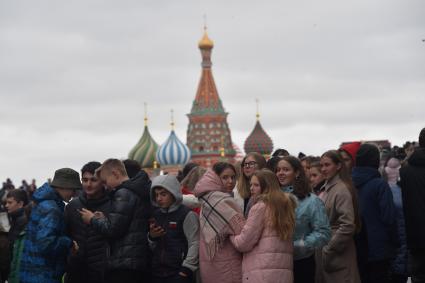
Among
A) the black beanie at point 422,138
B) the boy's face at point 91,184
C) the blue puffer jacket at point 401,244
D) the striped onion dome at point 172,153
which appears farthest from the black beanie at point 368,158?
the striped onion dome at point 172,153

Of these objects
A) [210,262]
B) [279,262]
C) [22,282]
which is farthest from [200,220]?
[22,282]

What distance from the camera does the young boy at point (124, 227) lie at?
287 inches

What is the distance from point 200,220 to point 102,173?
35.8 inches

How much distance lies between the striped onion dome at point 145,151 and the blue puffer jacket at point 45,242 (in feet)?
209

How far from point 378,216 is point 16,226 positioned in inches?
136

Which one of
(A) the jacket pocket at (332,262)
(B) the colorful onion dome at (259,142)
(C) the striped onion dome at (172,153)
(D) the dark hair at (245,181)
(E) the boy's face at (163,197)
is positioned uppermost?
(B) the colorful onion dome at (259,142)

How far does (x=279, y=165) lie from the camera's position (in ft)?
24.7

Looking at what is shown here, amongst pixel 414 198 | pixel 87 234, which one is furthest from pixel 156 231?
pixel 414 198

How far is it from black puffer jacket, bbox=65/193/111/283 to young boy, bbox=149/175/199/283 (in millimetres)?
482

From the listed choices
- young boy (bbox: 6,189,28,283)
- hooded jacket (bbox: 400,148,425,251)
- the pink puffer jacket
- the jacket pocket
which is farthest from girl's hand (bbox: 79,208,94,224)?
hooded jacket (bbox: 400,148,425,251)

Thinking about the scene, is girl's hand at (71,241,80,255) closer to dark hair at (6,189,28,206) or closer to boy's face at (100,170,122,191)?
boy's face at (100,170,122,191)

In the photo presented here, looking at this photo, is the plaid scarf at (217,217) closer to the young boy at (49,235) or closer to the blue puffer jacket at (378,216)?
the young boy at (49,235)

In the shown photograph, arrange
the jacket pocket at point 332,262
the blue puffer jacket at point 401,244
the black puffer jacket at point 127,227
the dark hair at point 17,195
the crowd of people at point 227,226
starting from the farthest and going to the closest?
the dark hair at point 17,195 → the blue puffer jacket at point 401,244 → the jacket pocket at point 332,262 → the black puffer jacket at point 127,227 → the crowd of people at point 227,226

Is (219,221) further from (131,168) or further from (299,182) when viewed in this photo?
(131,168)
